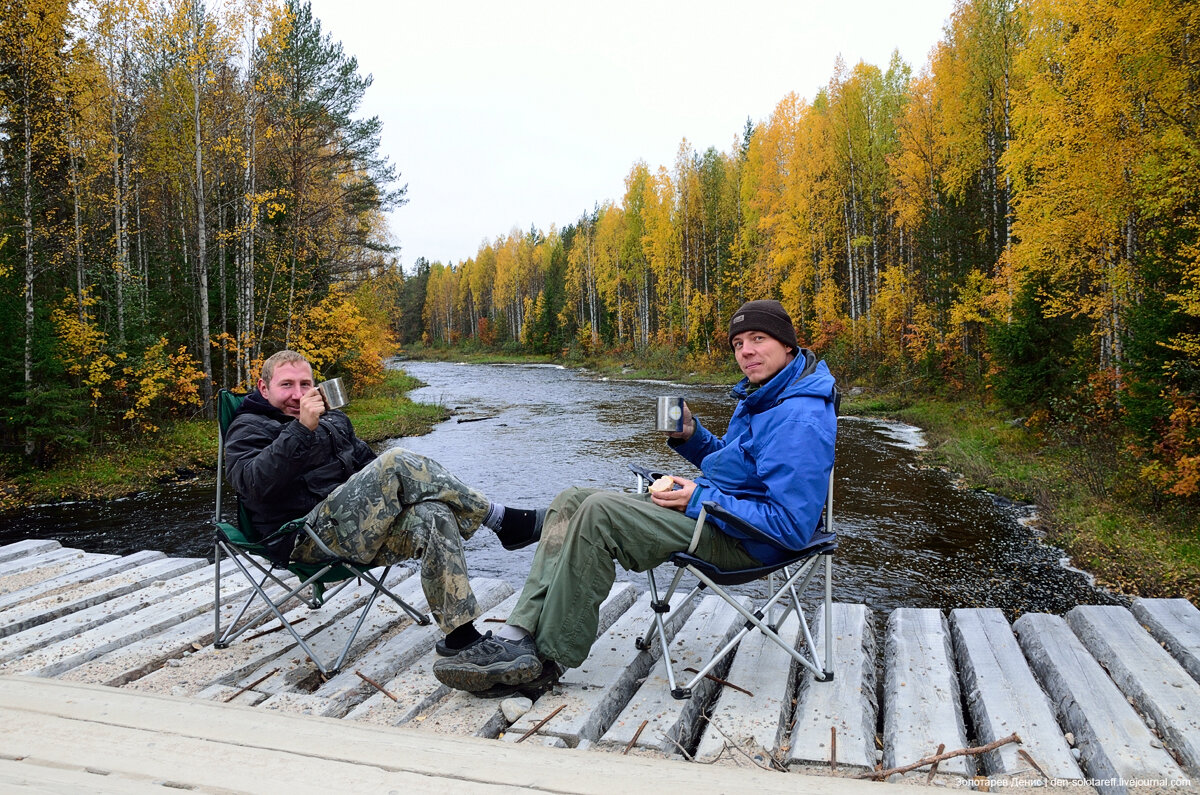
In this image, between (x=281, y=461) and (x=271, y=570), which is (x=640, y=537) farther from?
(x=271, y=570)

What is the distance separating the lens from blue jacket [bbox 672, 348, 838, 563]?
2447mm

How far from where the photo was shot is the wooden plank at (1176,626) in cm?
268

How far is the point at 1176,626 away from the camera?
9.67ft

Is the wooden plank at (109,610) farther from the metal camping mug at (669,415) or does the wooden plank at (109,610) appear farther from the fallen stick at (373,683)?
the metal camping mug at (669,415)

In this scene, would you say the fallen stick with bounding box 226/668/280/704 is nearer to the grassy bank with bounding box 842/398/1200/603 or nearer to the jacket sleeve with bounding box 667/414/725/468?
the jacket sleeve with bounding box 667/414/725/468

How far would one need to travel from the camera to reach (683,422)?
2893 mm

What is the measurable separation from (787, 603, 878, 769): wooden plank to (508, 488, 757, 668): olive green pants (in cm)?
63

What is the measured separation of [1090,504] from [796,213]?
17876 millimetres

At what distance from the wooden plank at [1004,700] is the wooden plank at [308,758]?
0.58m

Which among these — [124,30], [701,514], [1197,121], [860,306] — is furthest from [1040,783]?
[860,306]

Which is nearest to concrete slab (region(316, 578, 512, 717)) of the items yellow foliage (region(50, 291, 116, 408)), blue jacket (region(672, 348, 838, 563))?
blue jacket (region(672, 348, 838, 563))

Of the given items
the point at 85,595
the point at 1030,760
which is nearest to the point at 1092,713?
the point at 1030,760

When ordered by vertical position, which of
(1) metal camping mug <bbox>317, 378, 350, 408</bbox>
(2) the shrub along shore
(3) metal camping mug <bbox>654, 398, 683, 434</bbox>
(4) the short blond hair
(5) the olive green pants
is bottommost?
(2) the shrub along shore

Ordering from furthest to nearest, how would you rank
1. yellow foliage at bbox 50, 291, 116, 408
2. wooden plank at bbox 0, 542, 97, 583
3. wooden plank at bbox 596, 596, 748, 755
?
1. yellow foliage at bbox 50, 291, 116, 408
2. wooden plank at bbox 0, 542, 97, 583
3. wooden plank at bbox 596, 596, 748, 755
